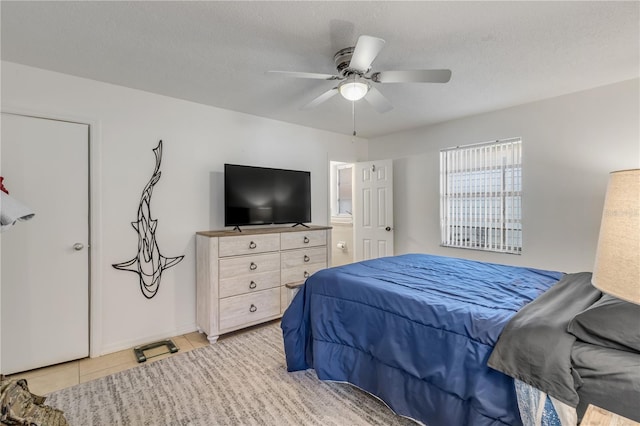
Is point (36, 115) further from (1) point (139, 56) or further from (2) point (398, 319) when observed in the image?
(2) point (398, 319)

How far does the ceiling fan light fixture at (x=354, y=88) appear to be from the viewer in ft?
6.68

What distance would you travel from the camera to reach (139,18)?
172 cm

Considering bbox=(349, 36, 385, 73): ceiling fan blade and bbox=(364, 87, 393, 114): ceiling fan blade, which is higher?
bbox=(349, 36, 385, 73): ceiling fan blade

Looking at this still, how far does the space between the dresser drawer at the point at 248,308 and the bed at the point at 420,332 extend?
3.09 feet

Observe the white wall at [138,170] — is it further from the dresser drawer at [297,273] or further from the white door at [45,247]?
the dresser drawer at [297,273]

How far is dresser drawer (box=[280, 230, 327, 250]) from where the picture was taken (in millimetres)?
3316

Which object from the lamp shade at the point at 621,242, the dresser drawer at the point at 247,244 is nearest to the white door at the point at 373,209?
the dresser drawer at the point at 247,244

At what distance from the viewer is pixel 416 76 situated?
6.19ft

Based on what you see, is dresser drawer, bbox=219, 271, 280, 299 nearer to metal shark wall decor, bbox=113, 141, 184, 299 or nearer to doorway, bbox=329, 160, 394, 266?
metal shark wall decor, bbox=113, 141, 184, 299

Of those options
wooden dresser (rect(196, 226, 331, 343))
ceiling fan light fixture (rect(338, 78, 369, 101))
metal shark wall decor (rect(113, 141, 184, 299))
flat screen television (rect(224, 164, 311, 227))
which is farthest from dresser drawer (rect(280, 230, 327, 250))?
ceiling fan light fixture (rect(338, 78, 369, 101))

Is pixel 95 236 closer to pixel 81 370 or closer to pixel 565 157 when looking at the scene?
pixel 81 370

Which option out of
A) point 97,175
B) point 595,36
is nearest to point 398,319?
point 595,36

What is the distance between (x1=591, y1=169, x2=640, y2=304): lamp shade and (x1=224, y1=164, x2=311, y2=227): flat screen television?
293cm

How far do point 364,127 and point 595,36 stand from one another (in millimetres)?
2551
